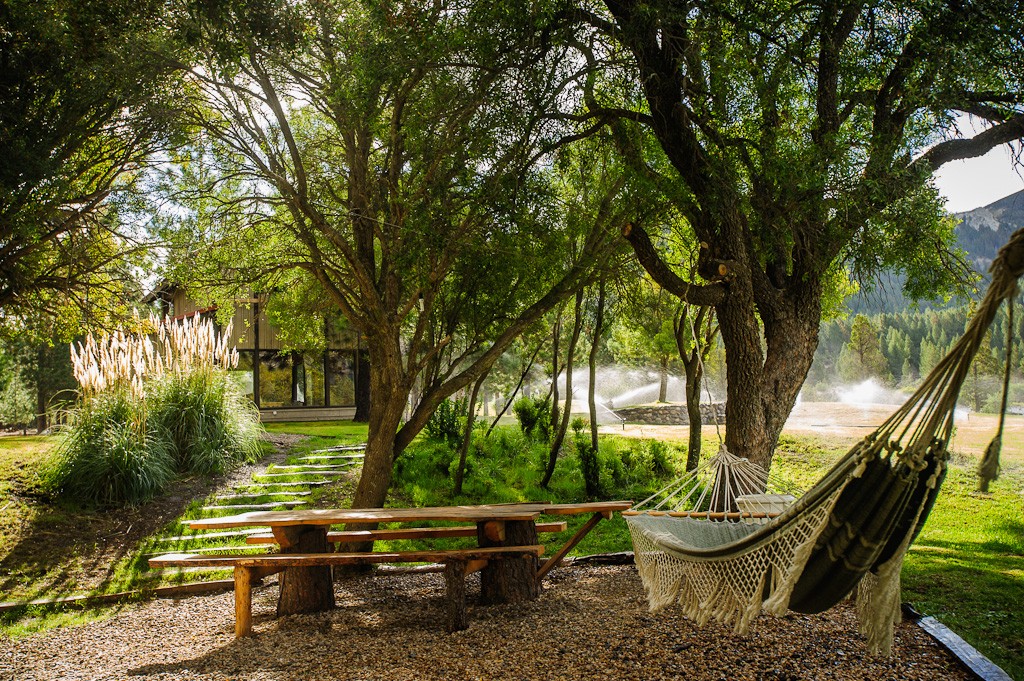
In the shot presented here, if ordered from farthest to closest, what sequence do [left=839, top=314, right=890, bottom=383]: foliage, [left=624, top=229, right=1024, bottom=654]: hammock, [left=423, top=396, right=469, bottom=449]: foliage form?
[left=839, top=314, right=890, bottom=383]: foliage < [left=423, top=396, right=469, bottom=449]: foliage < [left=624, top=229, right=1024, bottom=654]: hammock

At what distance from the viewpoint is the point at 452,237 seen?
17.2ft

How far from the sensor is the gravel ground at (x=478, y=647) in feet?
→ 11.1

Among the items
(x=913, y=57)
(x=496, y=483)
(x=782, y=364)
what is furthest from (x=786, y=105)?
(x=496, y=483)

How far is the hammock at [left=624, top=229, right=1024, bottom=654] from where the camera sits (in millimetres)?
2107

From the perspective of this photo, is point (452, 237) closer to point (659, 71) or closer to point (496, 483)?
point (659, 71)

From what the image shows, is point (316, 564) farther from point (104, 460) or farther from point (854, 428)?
point (854, 428)

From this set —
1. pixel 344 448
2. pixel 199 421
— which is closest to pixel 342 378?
pixel 344 448

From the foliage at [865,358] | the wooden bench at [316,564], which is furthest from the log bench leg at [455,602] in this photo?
the foliage at [865,358]

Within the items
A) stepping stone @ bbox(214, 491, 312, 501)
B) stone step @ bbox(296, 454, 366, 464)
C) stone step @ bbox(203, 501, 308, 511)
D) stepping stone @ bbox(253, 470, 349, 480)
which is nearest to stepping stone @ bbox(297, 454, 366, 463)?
stone step @ bbox(296, 454, 366, 464)

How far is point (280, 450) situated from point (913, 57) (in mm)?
8360

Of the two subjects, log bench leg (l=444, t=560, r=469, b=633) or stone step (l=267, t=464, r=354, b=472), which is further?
stone step (l=267, t=464, r=354, b=472)

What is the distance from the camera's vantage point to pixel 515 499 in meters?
8.72

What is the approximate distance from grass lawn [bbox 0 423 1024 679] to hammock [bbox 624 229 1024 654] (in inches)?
62.9

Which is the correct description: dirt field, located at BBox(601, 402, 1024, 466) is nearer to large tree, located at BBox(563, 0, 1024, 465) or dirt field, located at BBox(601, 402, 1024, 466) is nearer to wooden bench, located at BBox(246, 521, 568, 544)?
large tree, located at BBox(563, 0, 1024, 465)
